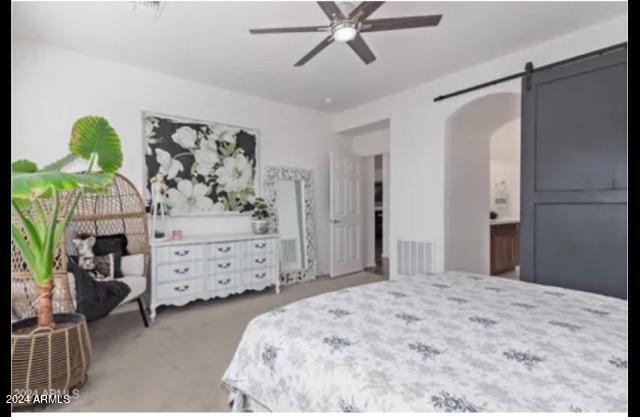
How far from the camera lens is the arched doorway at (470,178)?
13.2 ft

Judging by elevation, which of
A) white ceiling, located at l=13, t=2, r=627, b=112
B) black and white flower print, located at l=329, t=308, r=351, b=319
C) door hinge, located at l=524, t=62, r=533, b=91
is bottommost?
black and white flower print, located at l=329, t=308, r=351, b=319

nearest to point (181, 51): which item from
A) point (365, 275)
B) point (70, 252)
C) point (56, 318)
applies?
point (70, 252)

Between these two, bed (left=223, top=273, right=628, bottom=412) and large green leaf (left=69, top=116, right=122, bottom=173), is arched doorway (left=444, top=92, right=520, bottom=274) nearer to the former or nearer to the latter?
bed (left=223, top=273, right=628, bottom=412)

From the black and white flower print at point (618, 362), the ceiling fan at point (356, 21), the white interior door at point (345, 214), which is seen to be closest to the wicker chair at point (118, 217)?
the ceiling fan at point (356, 21)

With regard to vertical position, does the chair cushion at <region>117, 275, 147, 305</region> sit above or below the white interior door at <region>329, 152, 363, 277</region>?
below


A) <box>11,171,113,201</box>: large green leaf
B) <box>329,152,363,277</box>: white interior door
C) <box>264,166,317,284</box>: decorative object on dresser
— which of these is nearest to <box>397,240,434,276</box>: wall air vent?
<box>329,152,363,277</box>: white interior door

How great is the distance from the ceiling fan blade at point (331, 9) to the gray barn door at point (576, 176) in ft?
7.13

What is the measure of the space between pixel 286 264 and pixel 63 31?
3.60 metres

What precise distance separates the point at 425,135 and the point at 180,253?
10.4 feet

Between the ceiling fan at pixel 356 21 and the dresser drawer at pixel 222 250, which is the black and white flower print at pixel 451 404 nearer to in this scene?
the ceiling fan at pixel 356 21

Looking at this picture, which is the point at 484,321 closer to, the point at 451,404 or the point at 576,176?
the point at 451,404

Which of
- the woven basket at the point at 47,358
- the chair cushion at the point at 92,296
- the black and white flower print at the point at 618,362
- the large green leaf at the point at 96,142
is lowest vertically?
the woven basket at the point at 47,358

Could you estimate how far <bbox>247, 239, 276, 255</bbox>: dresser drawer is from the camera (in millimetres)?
4184

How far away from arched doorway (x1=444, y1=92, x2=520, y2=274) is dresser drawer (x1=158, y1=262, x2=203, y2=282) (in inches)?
113
